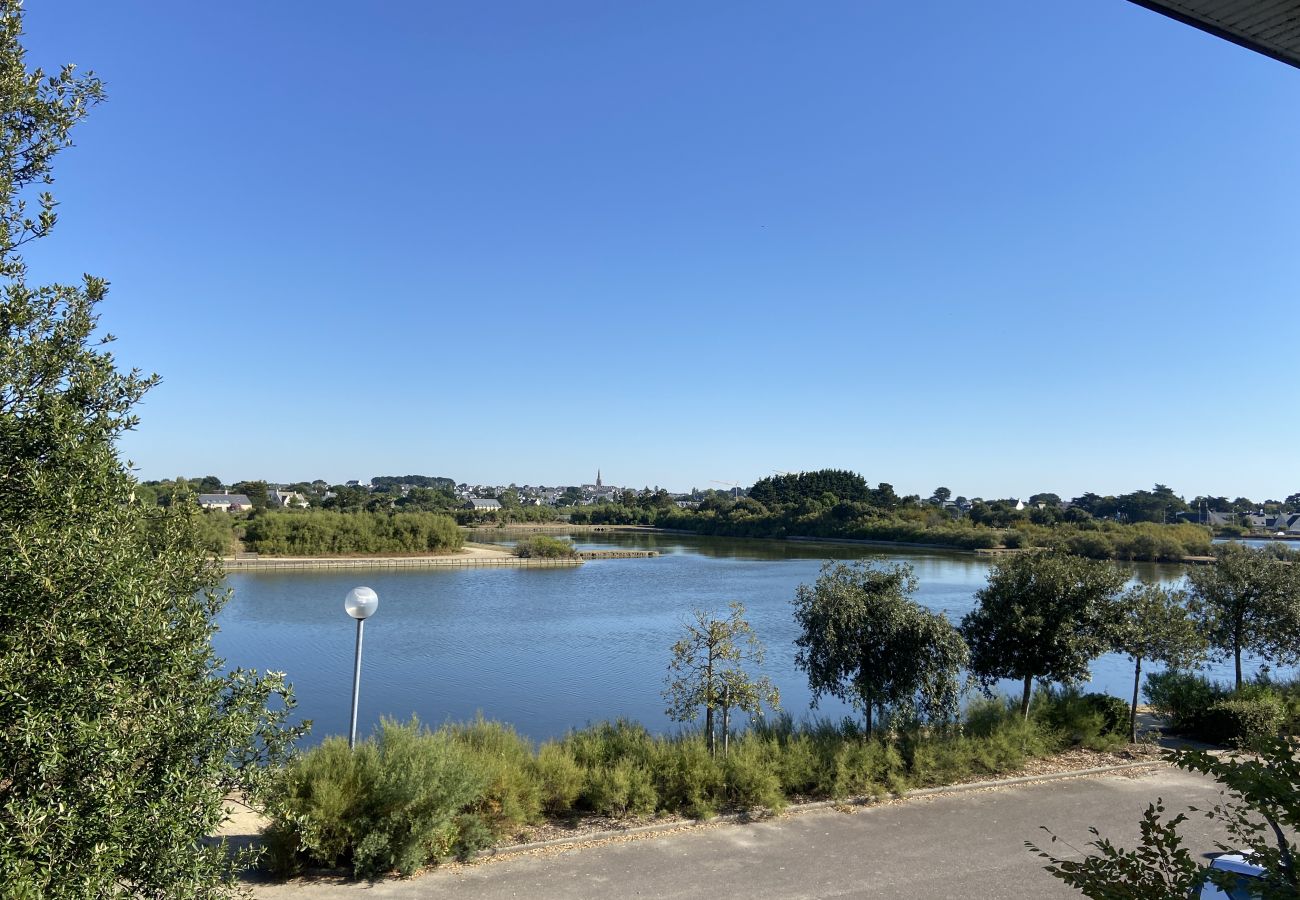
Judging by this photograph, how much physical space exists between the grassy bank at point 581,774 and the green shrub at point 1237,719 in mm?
1650

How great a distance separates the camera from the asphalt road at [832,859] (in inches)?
289

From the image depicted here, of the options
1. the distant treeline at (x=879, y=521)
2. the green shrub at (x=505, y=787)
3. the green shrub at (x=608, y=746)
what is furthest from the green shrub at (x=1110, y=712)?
the distant treeline at (x=879, y=521)

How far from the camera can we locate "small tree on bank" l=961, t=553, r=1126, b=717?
13.2m

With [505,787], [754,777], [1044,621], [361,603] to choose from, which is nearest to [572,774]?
[505,787]

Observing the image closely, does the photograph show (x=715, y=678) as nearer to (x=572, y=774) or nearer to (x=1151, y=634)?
(x=572, y=774)

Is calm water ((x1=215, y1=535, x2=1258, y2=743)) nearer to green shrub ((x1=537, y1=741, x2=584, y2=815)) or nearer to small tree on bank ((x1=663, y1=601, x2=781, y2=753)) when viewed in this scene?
small tree on bank ((x1=663, y1=601, x2=781, y2=753))

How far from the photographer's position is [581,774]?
9.49 m

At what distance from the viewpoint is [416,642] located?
29250 millimetres

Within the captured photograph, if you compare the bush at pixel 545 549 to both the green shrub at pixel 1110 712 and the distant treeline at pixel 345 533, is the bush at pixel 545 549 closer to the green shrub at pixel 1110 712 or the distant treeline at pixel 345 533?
the distant treeline at pixel 345 533

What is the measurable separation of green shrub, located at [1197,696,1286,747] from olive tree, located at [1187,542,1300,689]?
284 cm

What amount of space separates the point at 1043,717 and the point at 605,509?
4508 inches

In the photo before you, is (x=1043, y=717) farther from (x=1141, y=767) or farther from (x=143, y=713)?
(x=143, y=713)

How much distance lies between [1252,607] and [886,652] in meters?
10.2

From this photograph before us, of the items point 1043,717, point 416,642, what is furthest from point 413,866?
point 416,642
